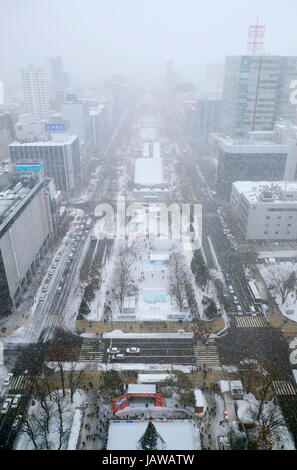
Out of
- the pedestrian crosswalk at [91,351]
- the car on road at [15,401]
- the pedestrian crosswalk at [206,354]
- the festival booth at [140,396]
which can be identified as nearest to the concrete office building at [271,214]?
the pedestrian crosswalk at [206,354]

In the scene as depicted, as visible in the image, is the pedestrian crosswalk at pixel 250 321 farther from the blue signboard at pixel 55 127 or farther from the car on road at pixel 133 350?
the blue signboard at pixel 55 127

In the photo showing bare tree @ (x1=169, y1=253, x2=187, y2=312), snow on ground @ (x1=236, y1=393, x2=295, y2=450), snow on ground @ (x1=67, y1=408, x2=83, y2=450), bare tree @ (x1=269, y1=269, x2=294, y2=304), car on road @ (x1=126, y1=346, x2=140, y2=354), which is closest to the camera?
snow on ground @ (x1=67, y1=408, x2=83, y2=450)

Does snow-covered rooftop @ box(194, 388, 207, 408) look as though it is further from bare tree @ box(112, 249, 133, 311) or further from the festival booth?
bare tree @ box(112, 249, 133, 311)

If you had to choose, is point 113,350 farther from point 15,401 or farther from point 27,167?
point 27,167

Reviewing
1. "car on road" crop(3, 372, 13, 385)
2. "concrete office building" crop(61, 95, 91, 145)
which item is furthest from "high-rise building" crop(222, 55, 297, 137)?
"car on road" crop(3, 372, 13, 385)

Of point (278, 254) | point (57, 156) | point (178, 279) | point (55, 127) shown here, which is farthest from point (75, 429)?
point (55, 127)
